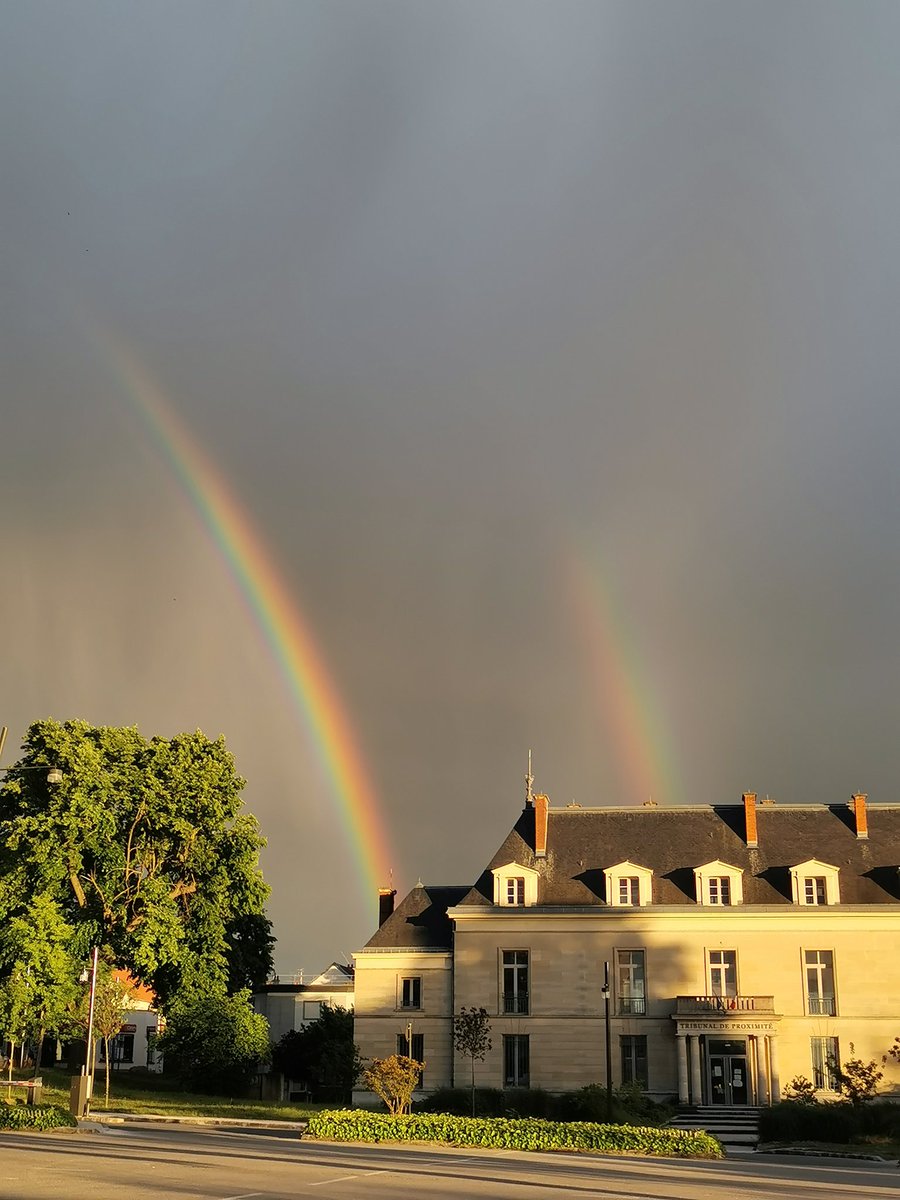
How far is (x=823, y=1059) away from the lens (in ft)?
169

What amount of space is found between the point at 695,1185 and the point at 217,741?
3689 centimetres

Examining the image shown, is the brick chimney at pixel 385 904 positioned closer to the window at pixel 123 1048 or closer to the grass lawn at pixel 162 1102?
the grass lawn at pixel 162 1102

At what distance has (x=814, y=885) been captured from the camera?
53.9 meters

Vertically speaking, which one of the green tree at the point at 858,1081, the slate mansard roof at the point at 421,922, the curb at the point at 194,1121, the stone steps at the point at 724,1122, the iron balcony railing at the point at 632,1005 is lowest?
the stone steps at the point at 724,1122

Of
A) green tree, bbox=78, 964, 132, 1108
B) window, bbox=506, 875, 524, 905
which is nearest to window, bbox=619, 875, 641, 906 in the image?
window, bbox=506, 875, 524, 905

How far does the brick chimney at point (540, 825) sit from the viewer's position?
57969 millimetres

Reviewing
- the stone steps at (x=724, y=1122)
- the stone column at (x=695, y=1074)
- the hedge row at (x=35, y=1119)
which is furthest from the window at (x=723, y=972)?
the hedge row at (x=35, y=1119)

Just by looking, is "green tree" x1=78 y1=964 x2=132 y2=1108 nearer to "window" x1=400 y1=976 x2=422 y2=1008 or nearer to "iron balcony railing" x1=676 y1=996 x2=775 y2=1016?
"window" x1=400 y1=976 x2=422 y2=1008

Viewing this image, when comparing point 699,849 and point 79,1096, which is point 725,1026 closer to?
point 699,849

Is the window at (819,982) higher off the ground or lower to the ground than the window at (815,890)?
lower

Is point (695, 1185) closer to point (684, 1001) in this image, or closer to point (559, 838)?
point (684, 1001)

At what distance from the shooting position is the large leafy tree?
49375 mm

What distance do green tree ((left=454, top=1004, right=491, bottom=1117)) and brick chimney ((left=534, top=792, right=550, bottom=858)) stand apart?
8089 mm

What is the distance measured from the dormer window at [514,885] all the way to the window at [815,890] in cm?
1225
